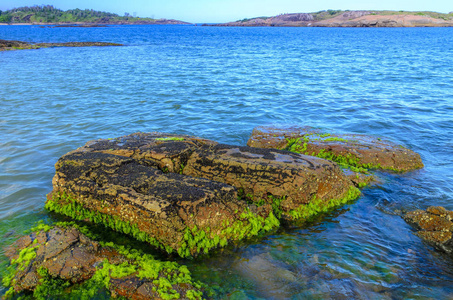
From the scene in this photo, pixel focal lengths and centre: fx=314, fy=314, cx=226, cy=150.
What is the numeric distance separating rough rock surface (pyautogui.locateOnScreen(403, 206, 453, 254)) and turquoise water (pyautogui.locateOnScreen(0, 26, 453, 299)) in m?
0.22

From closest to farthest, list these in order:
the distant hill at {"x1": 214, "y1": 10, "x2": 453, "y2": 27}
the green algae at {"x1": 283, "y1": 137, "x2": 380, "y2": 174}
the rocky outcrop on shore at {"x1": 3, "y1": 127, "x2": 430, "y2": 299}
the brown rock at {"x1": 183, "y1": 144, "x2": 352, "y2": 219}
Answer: the rocky outcrop on shore at {"x1": 3, "y1": 127, "x2": 430, "y2": 299} → the brown rock at {"x1": 183, "y1": 144, "x2": 352, "y2": 219} → the green algae at {"x1": 283, "y1": 137, "x2": 380, "y2": 174} → the distant hill at {"x1": 214, "y1": 10, "x2": 453, "y2": 27}

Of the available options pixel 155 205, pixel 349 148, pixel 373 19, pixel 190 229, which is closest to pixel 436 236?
pixel 349 148

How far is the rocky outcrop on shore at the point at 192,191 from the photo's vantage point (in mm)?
5148

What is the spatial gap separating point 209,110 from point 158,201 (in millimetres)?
10412

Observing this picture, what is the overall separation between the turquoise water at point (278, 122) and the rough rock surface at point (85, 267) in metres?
0.58

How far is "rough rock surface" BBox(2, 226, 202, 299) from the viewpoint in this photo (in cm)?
429

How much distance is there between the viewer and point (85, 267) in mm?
4605

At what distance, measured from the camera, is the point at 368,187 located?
7.46 m

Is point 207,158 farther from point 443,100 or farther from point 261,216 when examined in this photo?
point 443,100

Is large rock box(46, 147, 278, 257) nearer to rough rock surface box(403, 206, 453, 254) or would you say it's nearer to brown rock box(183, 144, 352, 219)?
brown rock box(183, 144, 352, 219)

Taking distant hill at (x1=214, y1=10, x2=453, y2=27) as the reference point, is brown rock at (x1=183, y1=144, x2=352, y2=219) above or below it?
below

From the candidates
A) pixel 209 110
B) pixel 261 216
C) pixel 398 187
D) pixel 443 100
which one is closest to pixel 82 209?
pixel 261 216

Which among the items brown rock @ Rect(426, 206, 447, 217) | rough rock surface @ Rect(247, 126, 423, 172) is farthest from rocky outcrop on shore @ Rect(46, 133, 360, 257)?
rough rock surface @ Rect(247, 126, 423, 172)

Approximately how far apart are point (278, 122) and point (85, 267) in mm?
9849
